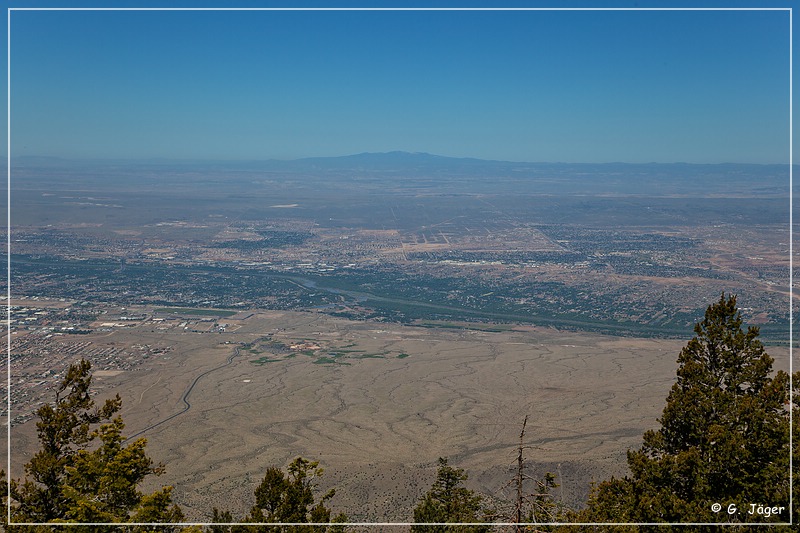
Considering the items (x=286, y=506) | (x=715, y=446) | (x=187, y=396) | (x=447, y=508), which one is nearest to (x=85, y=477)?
(x=286, y=506)

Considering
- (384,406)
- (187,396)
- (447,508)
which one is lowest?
(384,406)

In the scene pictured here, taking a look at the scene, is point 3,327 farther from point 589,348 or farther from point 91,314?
point 589,348

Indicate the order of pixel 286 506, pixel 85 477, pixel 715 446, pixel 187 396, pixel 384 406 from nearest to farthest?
pixel 85 477 → pixel 286 506 → pixel 715 446 → pixel 384 406 → pixel 187 396

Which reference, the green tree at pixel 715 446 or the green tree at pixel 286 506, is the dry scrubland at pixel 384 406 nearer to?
the green tree at pixel 715 446

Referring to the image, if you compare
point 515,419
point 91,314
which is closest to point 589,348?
point 515,419

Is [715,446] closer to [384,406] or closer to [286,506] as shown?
[286,506]

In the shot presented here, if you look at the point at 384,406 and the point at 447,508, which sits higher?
the point at 447,508

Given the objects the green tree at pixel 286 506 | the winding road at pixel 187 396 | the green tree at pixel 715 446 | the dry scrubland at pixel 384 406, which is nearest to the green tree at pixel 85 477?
the green tree at pixel 286 506

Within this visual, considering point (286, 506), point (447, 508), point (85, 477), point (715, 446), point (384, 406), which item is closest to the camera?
point (85, 477)
